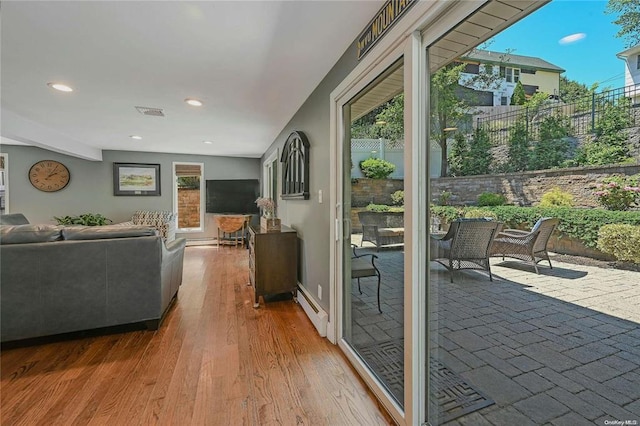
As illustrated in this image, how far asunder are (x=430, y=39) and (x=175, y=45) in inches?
65.0

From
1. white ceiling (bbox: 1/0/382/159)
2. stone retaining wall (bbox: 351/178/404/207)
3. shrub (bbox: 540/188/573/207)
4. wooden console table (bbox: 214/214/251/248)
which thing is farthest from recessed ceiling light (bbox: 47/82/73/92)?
wooden console table (bbox: 214/214/251/248)

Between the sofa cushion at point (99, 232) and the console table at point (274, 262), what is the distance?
1.03 m

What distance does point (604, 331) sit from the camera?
2.61 feet

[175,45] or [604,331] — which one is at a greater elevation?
[175,45]

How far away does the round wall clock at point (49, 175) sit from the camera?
5.94 meters

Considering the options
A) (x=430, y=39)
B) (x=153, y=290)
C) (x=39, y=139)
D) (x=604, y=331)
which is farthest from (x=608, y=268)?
(x=39, y=139)

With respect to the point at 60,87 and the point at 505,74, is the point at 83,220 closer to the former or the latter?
the point at 60,87

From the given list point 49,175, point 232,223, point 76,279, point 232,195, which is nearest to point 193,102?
point 76,279

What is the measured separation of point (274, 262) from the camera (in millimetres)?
3139

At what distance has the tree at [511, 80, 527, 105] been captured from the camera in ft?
3.26

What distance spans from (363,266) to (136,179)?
6566mm

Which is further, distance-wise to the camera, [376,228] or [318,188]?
[318,188]

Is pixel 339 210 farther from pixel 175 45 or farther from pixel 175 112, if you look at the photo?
pixel 175 112

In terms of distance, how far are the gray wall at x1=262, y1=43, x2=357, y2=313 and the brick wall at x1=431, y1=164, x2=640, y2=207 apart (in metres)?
1.16
